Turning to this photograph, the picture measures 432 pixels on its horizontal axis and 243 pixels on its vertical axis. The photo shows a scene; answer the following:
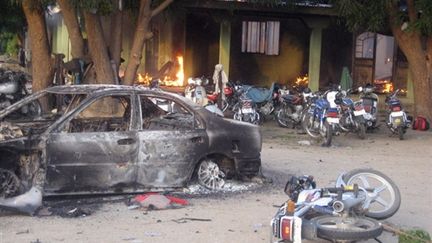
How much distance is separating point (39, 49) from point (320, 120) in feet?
22.7

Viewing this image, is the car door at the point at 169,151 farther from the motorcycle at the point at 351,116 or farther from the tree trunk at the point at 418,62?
the tree trunk at the point at 418,62

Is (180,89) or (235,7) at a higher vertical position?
(235,7)

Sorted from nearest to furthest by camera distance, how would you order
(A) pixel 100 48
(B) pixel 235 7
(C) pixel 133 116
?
1. (C) pixel 133 116
2. (A) pixel 100 48
3. (B) pixel 235 7

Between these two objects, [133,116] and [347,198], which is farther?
[133,116]

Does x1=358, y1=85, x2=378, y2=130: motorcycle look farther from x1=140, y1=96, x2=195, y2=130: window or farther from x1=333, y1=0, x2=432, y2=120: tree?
x1=140, y1=96, x2=195, y2=130: window

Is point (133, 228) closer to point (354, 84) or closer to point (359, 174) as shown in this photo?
point (359, 174)

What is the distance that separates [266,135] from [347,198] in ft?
Result: 32.3

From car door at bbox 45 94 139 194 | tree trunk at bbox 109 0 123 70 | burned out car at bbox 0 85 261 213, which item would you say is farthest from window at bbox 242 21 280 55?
car door at bbox 45 94 139 194

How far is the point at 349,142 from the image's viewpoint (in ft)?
51.6

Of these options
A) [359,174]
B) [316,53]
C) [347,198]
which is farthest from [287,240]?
[316,53]

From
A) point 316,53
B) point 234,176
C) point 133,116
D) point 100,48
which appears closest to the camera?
point 133,116

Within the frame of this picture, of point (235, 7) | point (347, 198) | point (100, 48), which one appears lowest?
point (347, 198)

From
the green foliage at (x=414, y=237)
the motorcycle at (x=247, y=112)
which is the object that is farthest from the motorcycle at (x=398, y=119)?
the green foliage at (x=414, y=237)

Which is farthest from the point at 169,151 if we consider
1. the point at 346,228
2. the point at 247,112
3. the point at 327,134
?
the point at 247,112
